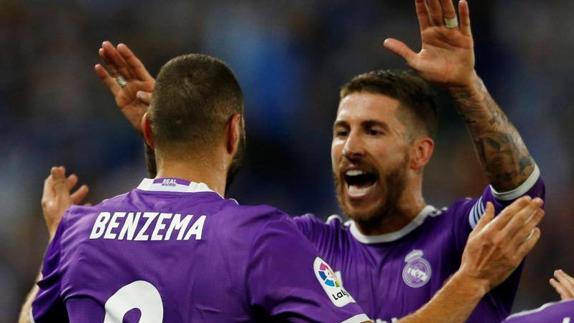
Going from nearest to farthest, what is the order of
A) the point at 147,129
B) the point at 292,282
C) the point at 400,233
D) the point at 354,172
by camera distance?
the point at 292,282 → the point at 147,129 → the point at 400,233 → the point at 354,172

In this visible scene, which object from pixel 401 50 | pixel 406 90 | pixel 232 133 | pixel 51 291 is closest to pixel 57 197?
pixel 51 291

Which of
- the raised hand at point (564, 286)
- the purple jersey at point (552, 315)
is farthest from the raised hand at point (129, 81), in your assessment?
the purple jersey at point (552, 315)

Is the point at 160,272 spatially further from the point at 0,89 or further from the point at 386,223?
the point at 0,89

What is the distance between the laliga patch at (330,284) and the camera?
3.52 metres

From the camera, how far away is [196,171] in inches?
147

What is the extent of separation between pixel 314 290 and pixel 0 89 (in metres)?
8.38

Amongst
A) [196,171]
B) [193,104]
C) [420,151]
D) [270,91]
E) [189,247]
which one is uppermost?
[193,104]

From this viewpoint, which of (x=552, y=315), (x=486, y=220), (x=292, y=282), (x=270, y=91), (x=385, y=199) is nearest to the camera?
(x=552, y=315)

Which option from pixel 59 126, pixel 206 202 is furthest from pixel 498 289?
pixel 59 126

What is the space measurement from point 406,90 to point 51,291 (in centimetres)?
219

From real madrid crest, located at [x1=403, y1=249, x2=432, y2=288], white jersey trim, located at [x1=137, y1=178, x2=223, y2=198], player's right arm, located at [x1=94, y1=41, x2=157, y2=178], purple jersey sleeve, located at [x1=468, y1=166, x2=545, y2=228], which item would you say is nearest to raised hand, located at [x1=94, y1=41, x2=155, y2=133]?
player's right arm, located at [x1=94, y1=41, x2=157, y2=178]

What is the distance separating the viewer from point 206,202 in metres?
3.67

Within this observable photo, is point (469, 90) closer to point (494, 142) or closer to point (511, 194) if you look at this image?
point (494, 142)

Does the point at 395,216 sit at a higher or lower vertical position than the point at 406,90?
lower
